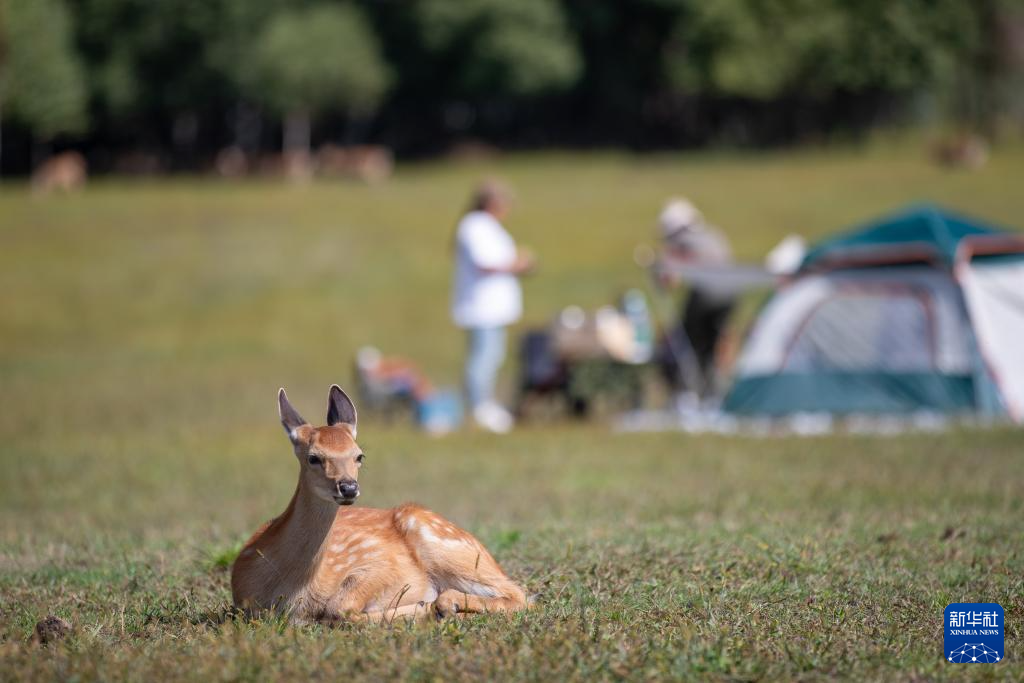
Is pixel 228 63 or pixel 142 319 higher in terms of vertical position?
pixel 228 63

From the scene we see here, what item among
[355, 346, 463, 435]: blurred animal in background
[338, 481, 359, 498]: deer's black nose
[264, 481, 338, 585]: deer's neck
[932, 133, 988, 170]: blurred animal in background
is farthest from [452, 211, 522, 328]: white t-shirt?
[932, 133, 988, 170]: blurred animal in background

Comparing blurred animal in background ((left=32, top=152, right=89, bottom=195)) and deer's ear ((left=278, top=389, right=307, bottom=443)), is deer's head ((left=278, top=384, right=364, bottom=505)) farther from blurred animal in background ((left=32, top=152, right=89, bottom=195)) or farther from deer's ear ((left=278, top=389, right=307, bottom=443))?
blurred animal in background ((left=32, top=152, right=89, bottom=195))

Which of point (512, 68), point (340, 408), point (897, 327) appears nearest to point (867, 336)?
point (897, 327)

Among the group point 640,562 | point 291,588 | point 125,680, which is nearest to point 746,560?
point 640,562

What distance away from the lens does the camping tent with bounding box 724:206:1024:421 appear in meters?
13.7

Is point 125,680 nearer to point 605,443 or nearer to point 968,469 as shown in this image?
point 968,469

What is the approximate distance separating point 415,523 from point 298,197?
35199 millimetres

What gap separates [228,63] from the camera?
5466 centimetres

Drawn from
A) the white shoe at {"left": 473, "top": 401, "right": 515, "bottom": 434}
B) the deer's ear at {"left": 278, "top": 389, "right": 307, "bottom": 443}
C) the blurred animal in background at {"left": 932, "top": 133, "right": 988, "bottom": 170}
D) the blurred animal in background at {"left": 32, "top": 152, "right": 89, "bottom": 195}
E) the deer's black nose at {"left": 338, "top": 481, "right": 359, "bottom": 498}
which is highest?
the deer's ear at {"left": 278, "top": 389, "right": 307, "bottom": 443}

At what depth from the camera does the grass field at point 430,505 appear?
16.7 feet

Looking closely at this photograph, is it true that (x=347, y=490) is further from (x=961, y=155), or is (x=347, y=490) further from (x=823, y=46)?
(x=823, y=46)

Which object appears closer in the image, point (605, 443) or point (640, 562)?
point (640, 562)

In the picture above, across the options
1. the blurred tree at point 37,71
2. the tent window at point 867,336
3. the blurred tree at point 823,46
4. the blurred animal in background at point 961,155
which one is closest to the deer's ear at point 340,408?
the tent window at point 867,336

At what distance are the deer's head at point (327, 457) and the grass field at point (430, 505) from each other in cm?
55
